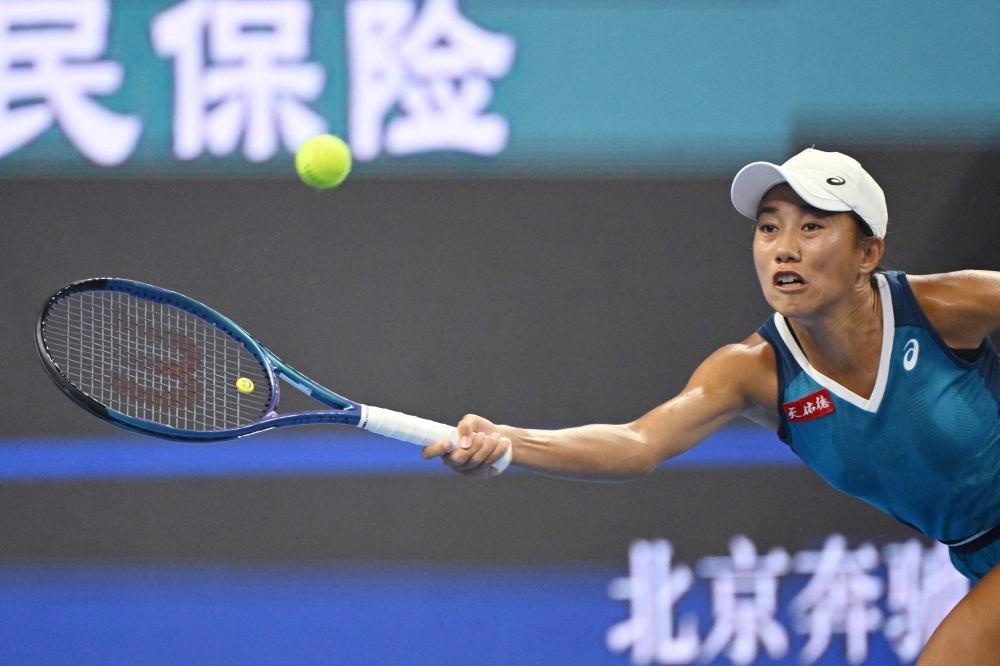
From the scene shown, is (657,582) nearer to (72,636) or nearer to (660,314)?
(660,314)

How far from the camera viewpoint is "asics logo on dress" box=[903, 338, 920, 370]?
219 cm

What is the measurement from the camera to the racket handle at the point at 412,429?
6.45ft

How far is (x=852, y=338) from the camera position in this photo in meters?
2.22

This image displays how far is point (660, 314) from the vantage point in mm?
3480

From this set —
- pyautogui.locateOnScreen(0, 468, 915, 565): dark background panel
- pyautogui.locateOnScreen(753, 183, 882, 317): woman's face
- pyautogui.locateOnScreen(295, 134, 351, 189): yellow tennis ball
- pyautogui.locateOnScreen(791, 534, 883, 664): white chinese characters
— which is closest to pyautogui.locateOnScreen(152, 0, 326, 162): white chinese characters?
Result: pyautogui.locateOnScreen(295, 134, 351, 189): yellow tennis ball

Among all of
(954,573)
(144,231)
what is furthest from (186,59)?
(954,573)

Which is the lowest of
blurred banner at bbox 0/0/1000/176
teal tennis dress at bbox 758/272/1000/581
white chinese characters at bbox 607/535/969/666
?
white chinese characters at bbox 607/535/969/666

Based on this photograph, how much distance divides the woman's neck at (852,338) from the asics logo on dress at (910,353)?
0.17 ft

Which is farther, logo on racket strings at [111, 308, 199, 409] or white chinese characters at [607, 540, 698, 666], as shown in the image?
white chinese characters at [607, 540, 698, 666]

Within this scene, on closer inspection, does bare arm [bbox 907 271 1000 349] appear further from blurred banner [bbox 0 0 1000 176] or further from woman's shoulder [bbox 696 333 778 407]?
blurred banner [bbox 0 0 1000 176]

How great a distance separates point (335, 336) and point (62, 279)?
88cm

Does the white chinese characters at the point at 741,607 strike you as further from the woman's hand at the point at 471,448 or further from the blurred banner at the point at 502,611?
the woman's hand at the point at 471,448

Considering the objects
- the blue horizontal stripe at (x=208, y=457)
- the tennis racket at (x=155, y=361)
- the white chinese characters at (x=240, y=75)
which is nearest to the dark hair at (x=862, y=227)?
the tennis racket at (x=155, y=361)

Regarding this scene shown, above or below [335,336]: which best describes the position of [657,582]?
below
